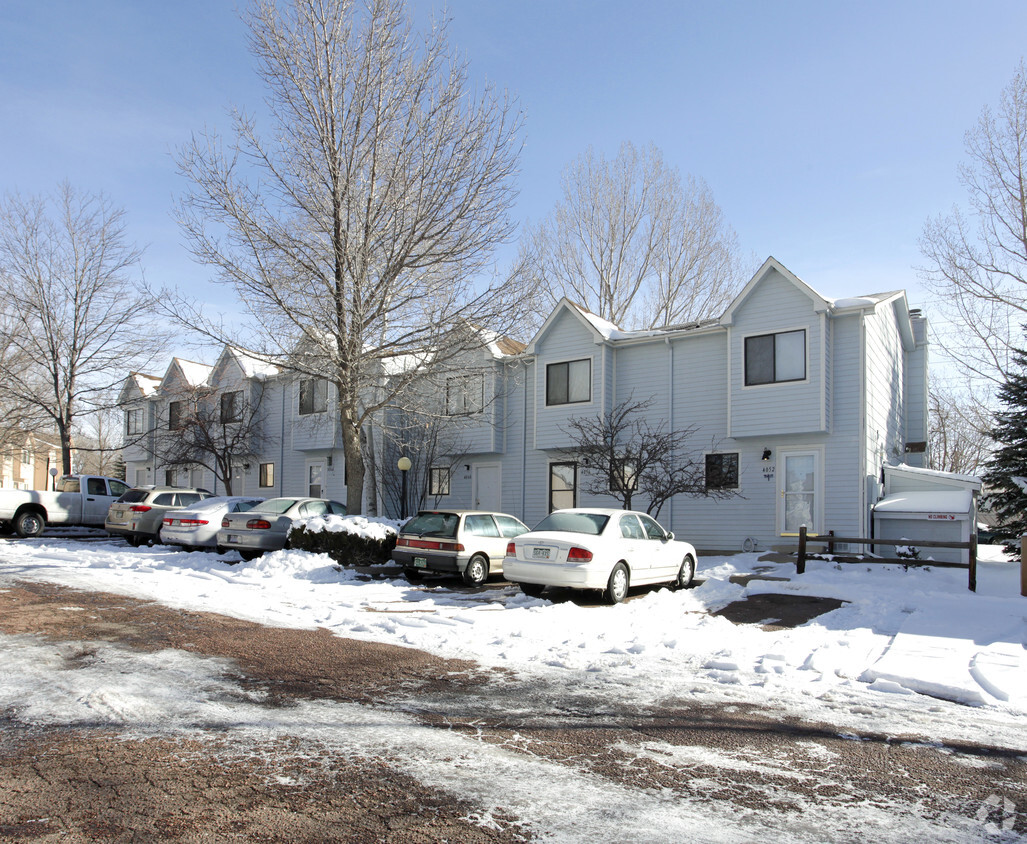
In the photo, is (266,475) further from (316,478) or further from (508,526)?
(508,526)

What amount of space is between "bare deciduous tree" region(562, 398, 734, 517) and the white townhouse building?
0.29m

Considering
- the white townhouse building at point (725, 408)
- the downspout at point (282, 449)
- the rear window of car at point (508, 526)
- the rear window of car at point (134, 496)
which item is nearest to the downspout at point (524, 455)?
the white townhouse building at point (725, 408)

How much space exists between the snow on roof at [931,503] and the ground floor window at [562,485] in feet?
28.3

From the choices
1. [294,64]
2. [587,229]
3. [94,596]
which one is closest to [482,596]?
[94,596]

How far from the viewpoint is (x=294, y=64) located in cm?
1905

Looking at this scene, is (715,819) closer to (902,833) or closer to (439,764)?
(902,833)

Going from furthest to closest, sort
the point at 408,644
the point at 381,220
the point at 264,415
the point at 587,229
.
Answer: the point at 587,229 < the point at 264,415 < the point at 381,220 < the point at 408,644

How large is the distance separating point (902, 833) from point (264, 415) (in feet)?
103

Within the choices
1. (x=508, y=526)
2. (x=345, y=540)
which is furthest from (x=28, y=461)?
(x=508, y=526)

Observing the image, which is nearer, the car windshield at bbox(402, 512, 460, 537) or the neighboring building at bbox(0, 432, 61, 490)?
the car windshield at bbox(402, 512, 460, 537)

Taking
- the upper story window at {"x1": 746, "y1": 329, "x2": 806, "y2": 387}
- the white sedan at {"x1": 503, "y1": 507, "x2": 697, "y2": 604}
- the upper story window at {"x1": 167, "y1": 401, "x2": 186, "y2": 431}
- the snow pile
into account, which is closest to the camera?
the white sedan at {"x1": 503, "y1": 507, "x2": 697, "y2": 604}

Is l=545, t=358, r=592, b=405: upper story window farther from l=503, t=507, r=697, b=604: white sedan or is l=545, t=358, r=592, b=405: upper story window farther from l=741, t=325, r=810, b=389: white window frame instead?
l=503, t=507, r=697, b=604: white sedan

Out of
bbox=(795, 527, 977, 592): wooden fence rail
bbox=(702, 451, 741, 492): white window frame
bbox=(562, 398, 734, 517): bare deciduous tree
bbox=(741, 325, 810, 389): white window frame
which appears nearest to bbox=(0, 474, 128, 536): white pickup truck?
bbox=(562, 398, 734, 517): bare deciduous tree

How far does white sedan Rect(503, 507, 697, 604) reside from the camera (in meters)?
12.0
